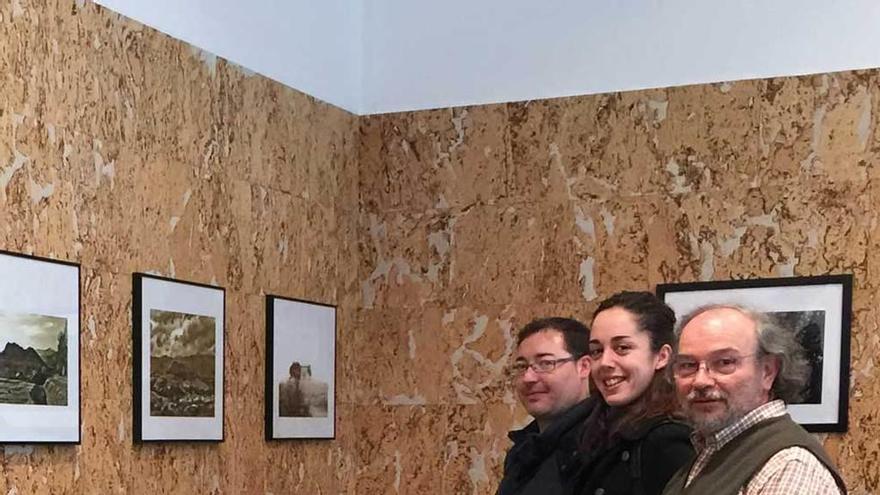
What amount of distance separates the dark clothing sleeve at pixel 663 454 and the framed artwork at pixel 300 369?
2.05 meters

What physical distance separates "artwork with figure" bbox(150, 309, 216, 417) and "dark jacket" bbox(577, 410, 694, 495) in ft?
5.30

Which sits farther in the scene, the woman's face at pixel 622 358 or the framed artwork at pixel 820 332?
the framed artwork at pixel 820 332

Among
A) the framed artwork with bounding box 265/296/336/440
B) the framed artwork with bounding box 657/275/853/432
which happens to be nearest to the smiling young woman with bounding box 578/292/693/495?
the framed artwork with bounding box 657/275/853/432

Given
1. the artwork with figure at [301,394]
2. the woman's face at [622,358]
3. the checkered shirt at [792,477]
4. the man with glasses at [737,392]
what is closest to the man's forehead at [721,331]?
the man with glasses at [737,392]

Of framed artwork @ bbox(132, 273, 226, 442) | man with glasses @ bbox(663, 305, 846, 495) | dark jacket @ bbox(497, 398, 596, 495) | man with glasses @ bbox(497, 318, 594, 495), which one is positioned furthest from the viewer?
framed artwork @ bbox(132, 273, 226, 442)

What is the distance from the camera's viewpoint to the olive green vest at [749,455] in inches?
101

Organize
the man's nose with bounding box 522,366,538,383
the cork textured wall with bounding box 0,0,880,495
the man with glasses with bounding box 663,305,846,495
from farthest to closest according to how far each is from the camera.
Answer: the cork textured wall with bounding box 0,0,880,495, the man's nose with bounding box 522,366,538,383, the man with glasses with bounding box 663,305,846,495

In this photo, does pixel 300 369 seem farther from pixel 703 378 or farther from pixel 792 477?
pixel 792 477

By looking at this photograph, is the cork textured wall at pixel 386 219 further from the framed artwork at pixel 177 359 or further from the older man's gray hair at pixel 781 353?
the older man's gray hair at pixel 781 353

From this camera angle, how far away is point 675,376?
9.12 ft

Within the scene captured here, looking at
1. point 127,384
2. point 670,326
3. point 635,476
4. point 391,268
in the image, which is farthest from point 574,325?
point 391,268

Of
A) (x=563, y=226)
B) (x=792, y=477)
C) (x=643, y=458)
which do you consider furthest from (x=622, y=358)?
(x=563, y=226)

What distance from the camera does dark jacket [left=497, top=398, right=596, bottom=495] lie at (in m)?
3.27

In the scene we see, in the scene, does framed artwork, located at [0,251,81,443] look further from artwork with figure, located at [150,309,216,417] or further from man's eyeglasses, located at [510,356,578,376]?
man's eyeglasses, located at [510,356,578,376]
